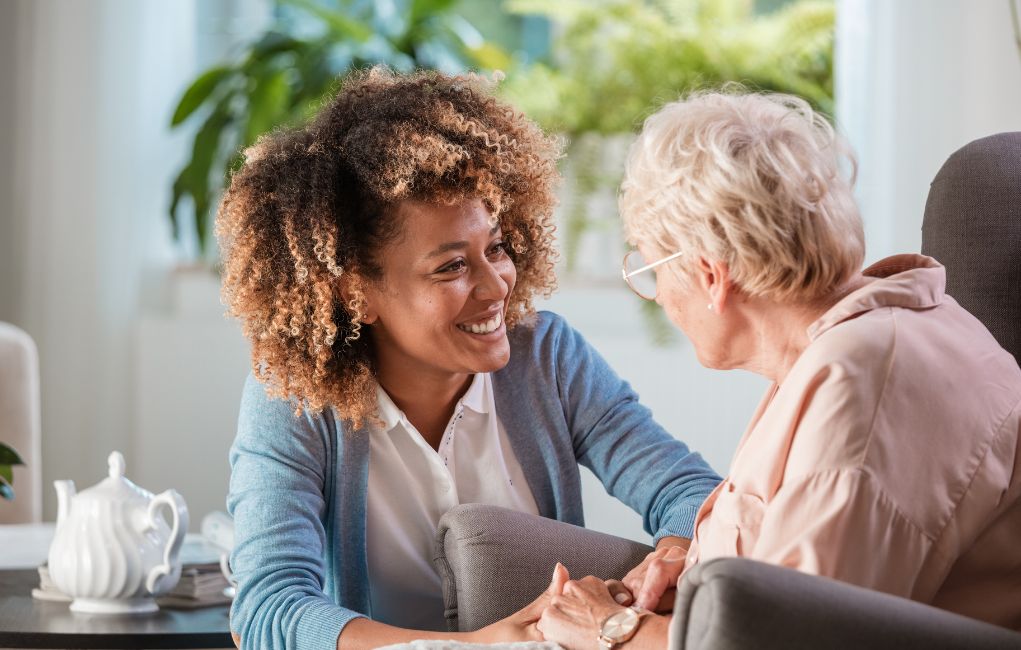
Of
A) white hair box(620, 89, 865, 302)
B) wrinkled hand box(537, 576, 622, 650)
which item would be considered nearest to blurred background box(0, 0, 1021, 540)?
wrinkled hand box(537, 576, 622, 650)

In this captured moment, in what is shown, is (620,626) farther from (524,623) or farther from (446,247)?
(446,247)

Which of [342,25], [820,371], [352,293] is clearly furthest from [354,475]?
[342,25]

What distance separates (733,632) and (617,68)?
2421mm

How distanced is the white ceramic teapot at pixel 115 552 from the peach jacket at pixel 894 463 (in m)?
0.79

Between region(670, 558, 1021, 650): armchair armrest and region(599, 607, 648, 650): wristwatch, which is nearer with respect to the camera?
region(670, 558, 1021, 650): armchair armrest

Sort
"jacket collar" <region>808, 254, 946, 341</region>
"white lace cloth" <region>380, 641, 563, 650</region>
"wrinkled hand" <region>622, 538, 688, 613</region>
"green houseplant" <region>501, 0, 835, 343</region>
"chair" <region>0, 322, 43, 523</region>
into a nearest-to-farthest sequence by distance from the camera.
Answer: "jacket collar" <region>808, 254, 946, 341</region>
"white lace cloth" <region>380, 641, 563, 650</region>
"wrinkled hand" <region>622, 538, 688, 613</region>
"chair" <region>0, 322, 43, 523</region>
"green houseplant" <region>501, 0, 835, 343</region>

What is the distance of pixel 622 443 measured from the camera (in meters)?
1.80

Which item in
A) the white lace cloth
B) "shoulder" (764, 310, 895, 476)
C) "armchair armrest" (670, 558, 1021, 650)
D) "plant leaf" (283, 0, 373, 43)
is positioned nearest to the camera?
"armchair armrest" (670, 558, 1021, 650)

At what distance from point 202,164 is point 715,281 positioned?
2316mm

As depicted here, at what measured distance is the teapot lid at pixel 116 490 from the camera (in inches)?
65.8

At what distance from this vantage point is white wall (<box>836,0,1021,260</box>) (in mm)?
2736

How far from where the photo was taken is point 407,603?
169cm

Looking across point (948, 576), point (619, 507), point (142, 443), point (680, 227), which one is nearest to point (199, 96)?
point (142, 443)

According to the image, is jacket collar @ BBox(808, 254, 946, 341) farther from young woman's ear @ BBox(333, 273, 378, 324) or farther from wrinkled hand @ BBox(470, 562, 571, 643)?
young woman's ear @ BBox(333, 273, 378, 324)
